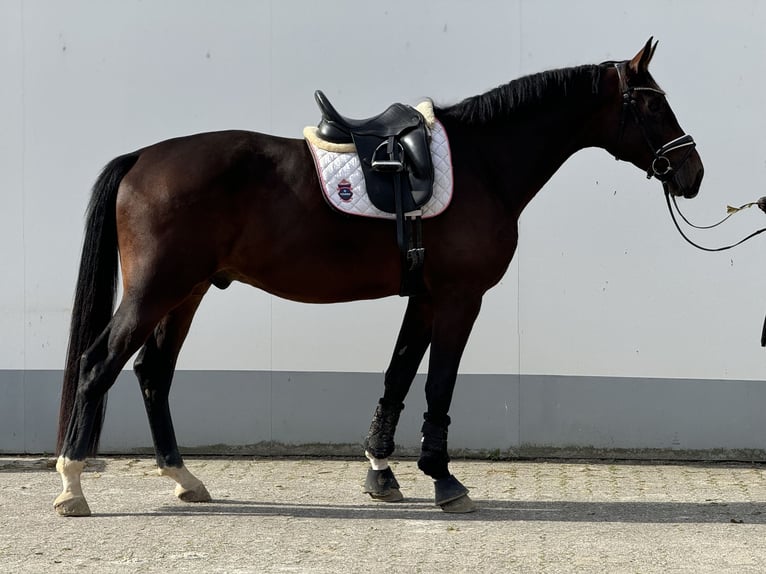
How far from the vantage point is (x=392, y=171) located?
17.6 ft

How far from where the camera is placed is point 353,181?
5387 mm

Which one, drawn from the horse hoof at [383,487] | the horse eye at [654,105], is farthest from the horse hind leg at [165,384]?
the horse eye at [654,105]

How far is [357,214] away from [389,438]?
1.19m

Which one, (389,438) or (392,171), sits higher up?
(392,171)

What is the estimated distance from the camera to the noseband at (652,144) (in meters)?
5.52

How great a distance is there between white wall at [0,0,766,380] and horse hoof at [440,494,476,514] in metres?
1.51

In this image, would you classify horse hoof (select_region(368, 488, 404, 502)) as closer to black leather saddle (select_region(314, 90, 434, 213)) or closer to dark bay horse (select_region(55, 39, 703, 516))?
dark bay horse (select_region(55, 39, 703, 516))

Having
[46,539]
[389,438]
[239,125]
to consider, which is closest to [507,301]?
[389,438]

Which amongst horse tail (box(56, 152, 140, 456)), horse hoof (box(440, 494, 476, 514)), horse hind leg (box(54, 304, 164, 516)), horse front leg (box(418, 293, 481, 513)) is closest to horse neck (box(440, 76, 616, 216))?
horse front leg (box(418, 293, 481, 513))

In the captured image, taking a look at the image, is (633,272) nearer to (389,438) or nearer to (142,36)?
(389,438)

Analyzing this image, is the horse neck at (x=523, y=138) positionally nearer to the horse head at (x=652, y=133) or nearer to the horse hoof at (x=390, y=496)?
the horse head at (x=652, y=133)

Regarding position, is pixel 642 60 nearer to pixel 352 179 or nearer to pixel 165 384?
pixel 352 179

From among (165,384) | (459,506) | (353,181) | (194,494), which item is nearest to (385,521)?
(459,506)

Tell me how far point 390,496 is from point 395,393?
509mm
